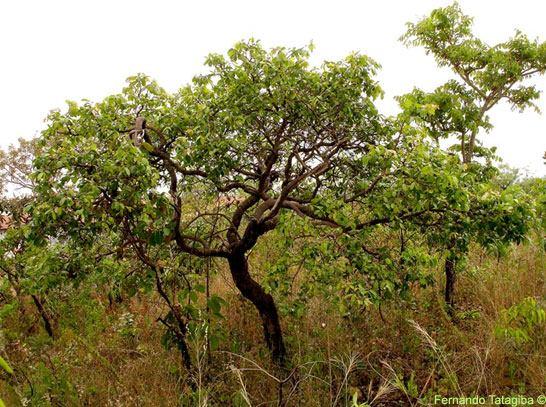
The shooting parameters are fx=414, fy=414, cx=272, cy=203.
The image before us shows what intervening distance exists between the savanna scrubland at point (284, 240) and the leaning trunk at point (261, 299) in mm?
27

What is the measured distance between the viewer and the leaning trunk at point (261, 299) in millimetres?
4469

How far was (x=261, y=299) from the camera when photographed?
4570 millimetres

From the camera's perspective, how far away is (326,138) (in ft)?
14.4

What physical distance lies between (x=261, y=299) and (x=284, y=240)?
112 cm

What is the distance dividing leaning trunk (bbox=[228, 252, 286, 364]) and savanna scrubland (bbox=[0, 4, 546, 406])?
27 millimetres

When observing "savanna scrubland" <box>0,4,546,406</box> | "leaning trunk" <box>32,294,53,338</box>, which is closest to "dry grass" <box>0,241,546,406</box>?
"savanna scrubland" <box>0,4,546,406</box>

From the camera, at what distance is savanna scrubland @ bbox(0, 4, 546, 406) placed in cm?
311

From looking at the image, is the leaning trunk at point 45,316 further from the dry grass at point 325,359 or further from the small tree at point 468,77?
the small tree at point 468,77

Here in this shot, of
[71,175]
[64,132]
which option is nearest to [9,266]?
[64,132]

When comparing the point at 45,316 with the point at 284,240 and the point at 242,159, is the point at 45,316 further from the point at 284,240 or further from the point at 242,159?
the point at 284,240

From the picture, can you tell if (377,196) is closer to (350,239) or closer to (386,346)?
(350,239)

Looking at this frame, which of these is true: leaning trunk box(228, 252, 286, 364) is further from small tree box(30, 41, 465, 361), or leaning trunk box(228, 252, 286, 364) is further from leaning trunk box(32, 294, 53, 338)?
leaning trunk box(32, 294, 53, 338)

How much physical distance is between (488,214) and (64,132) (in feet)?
11.6

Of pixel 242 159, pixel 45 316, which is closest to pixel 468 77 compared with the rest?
pixel 242 159
